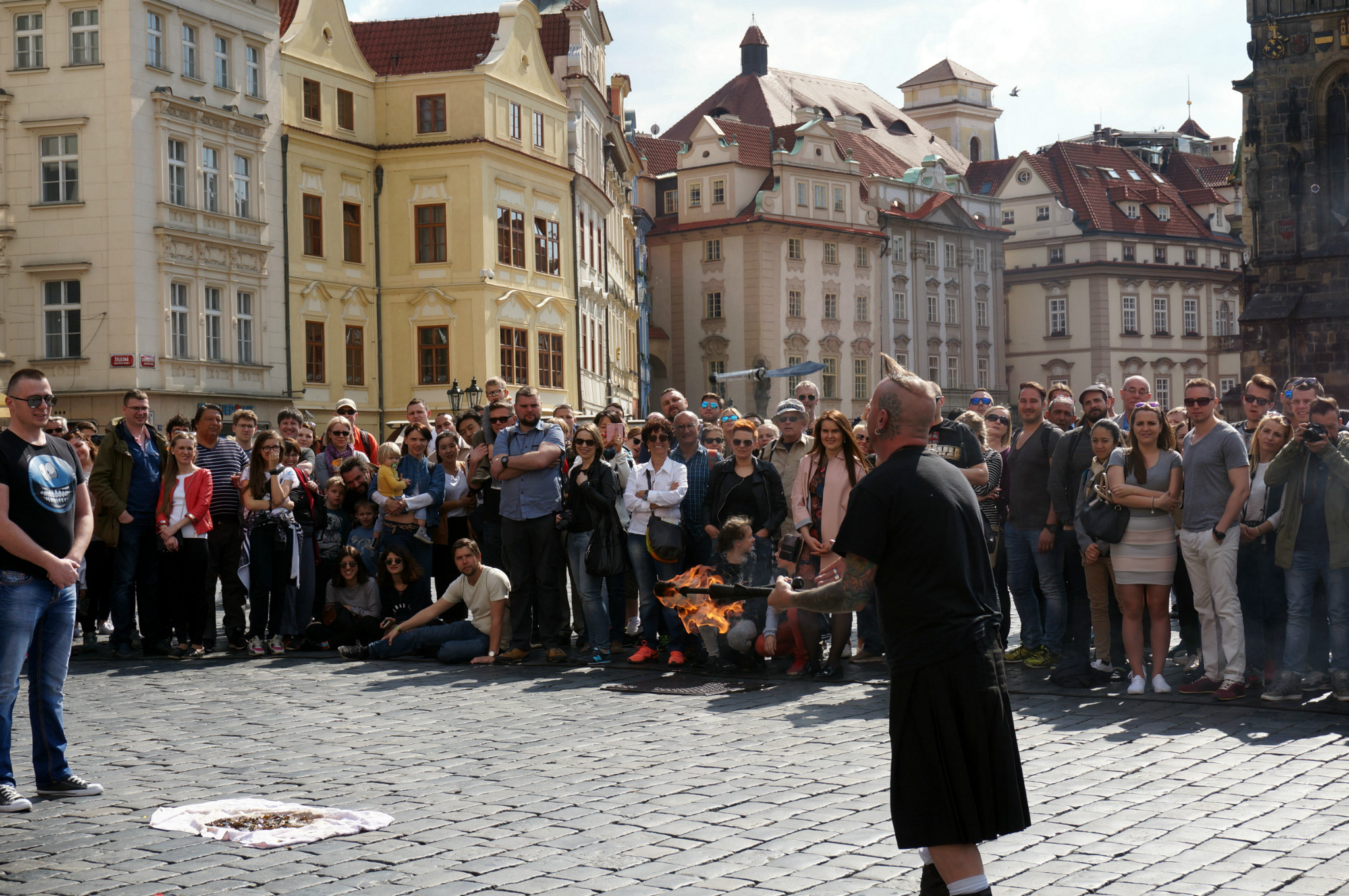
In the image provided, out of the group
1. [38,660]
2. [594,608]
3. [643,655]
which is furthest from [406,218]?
[38,660]

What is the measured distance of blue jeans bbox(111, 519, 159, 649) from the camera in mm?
13117

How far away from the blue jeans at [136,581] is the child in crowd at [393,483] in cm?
203

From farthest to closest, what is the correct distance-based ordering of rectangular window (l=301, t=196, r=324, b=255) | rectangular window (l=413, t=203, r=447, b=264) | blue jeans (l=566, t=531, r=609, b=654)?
rectangular window (l=413, t=203, r=447, b=264) < rectangular window (l=301, t=196, r=324, b=255) < blue jeans (l=566, t=531, r=609, b=654)

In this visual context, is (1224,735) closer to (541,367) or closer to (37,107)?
(37,107)

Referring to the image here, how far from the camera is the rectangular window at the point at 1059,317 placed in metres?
79.9

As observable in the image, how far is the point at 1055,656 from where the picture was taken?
11.2 meters

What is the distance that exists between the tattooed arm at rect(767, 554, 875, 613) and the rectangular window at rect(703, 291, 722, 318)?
63.0 metres

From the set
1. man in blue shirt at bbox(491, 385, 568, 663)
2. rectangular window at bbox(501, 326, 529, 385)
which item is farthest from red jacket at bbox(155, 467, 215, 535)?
rectangular window at bbox(501, 326, 529, 385)

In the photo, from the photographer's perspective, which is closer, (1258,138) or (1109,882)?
(1109,882)

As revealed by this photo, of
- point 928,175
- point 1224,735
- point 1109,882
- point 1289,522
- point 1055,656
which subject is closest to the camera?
point 1109,882

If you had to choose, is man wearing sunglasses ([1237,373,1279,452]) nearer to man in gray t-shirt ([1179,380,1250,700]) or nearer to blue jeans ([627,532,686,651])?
man in gray t-shirt ([1179,380,1250,700])

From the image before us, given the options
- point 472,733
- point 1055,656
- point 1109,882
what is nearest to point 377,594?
point 472,733

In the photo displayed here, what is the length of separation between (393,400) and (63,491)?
108ft

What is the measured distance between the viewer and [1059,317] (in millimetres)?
80188
